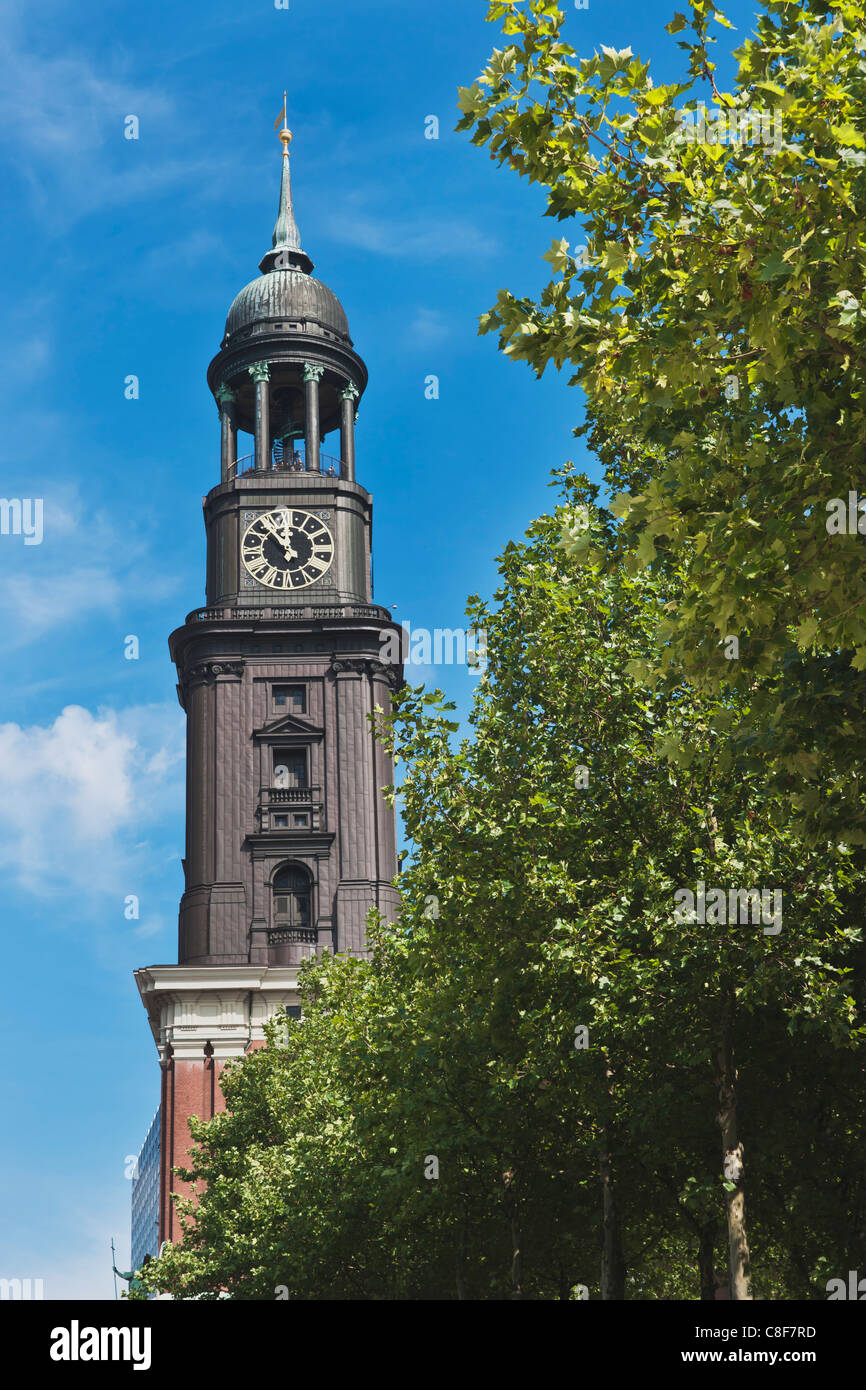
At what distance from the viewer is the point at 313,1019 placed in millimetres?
51031

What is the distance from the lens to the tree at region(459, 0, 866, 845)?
526 inches

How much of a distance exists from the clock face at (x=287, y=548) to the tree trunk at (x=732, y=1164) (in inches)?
2760

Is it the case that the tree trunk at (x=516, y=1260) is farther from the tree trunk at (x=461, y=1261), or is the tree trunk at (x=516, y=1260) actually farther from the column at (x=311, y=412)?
the column at (x=311, y=412)

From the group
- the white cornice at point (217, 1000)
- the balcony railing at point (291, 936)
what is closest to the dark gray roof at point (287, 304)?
the balcony railing at point (291, 936)

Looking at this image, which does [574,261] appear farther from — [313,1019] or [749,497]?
[313,1019]

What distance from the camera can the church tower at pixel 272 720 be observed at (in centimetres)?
8206

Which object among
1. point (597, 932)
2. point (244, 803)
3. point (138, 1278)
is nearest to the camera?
point (597, 932)

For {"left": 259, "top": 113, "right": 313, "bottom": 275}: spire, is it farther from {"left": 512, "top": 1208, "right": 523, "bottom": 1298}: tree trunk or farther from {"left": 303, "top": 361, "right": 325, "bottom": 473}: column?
{"left": 512, "top": 1208, "right": 523, "bottom": 1298}: tree trunk

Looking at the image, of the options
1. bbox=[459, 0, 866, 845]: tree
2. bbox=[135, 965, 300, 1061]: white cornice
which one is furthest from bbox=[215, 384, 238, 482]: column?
bbox=[459, 0, 866, 845]: tree

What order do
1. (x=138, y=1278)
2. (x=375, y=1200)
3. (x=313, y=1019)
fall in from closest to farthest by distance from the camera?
(x=375, y=1200) → (x=313, y=1019) → (x=138, y=1278)

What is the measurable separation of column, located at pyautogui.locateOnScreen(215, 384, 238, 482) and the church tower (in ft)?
0.40

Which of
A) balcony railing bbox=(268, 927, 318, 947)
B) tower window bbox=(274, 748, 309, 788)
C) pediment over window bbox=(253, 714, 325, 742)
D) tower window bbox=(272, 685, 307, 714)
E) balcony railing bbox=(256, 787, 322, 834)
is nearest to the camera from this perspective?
balcony railing bbox=(268, 927, 318, 947)

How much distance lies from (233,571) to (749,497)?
A: 7916cm
